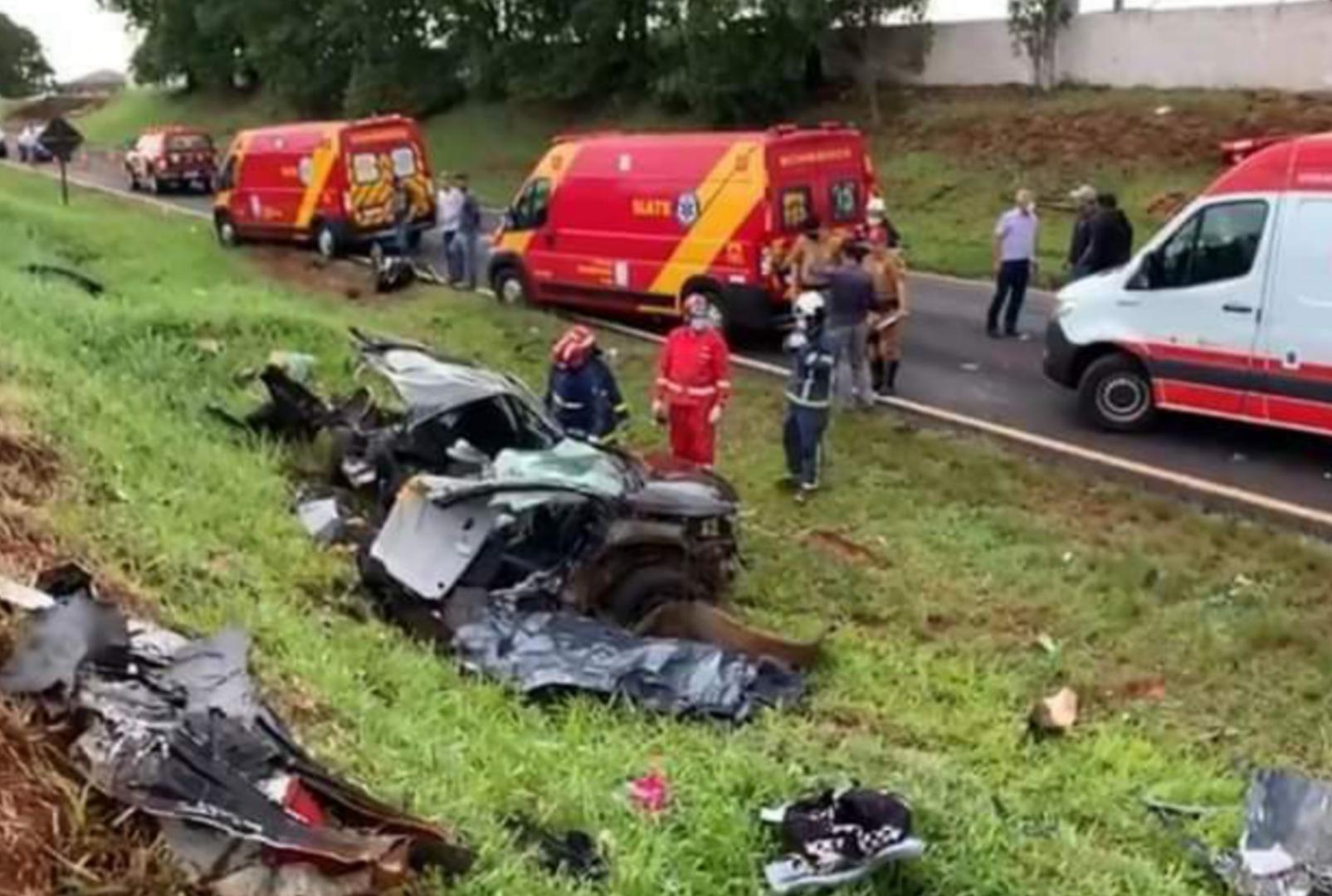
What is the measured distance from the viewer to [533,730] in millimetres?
6453

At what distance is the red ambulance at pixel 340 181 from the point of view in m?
25.2

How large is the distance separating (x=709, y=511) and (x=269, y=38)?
49.5 m

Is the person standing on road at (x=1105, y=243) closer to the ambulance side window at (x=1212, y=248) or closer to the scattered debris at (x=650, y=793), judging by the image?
the ambulance side window at (x=1212, y=248)

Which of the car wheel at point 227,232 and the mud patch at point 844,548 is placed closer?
the mud patch at point 844,548

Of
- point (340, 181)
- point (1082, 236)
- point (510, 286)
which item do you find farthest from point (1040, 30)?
point (1082, 236)

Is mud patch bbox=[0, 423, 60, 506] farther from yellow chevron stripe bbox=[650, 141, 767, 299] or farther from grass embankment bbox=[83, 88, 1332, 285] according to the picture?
grass embankment bbox=[83, 88, 1332, 285]

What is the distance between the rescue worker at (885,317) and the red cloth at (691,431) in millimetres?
2947

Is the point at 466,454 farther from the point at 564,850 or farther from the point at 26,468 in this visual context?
the point at 564,850

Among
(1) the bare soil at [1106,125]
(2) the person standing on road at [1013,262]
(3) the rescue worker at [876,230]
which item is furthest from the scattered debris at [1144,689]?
(1) the bare soil at [1106,125]

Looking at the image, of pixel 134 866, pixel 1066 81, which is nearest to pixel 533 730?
pixel 134 866

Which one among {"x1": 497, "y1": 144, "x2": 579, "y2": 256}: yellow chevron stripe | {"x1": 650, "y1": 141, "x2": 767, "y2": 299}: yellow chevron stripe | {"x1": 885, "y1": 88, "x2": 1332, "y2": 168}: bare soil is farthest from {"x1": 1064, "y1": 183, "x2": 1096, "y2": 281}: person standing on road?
{"x1": 885, "y1": 88, "x2": 1332, "y2": 168}: bare soil

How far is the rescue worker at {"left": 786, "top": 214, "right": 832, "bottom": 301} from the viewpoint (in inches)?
550

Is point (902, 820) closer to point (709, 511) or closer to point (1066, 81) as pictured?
point (709, 511)

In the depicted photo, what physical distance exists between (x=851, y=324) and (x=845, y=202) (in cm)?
426
